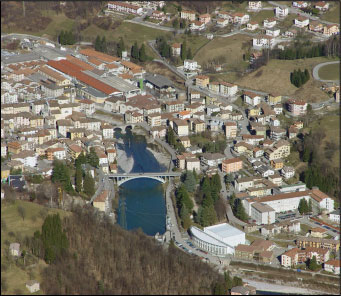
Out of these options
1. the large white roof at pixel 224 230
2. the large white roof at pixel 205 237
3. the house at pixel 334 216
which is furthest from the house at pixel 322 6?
the large white roof at pixel 205 237

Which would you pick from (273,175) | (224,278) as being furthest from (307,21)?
(224,278)

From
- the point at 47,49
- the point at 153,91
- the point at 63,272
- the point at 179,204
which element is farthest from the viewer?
the point at 47,49

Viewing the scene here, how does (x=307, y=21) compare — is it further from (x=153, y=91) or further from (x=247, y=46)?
(x=153, y=91)

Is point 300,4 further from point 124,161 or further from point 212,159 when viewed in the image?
point 124,161

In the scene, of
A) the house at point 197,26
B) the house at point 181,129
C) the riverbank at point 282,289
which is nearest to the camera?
the riverbank at point 282,289

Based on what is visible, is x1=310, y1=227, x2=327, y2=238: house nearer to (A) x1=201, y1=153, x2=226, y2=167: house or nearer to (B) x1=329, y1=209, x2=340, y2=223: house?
(B) x1=329, y1=209, x2=340, y2=223: house

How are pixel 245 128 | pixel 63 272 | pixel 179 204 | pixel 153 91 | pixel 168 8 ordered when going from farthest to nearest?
pixel 168 8 < pixel 153 91 < pixel 245 128 < pixel 179 204 < pixel 63 272

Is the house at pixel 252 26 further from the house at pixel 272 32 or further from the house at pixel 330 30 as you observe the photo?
the house at pixel 330 30

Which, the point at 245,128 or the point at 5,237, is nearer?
the point at 5,237
